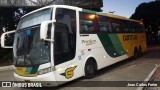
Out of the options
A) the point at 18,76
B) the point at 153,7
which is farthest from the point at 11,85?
the point at 153,7

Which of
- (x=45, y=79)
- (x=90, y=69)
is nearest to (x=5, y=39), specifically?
(x=90, y=69)

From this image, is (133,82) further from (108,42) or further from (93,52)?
(108,42)

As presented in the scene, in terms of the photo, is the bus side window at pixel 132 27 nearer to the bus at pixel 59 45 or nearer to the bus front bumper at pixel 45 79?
the bus at pixel 59 45

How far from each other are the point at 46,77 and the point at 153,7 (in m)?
48.7

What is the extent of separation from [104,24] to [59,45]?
14.2 ft

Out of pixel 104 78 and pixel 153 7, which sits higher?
pixel 153 7

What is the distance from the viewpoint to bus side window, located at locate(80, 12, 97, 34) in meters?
10.6

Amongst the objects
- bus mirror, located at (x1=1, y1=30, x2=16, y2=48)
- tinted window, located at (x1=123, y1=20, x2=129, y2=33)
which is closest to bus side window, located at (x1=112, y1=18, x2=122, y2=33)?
tinted window, located at (x1=123, y1=20, x2=129, y2=33)

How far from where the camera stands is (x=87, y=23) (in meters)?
11.0

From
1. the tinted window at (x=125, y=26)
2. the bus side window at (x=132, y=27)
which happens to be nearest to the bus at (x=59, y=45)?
the tinted window at (x=125, y=26)

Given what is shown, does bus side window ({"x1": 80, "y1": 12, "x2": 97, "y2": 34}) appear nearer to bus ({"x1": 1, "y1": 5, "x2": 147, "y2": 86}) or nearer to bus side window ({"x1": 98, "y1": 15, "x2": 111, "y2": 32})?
bus ({"x1": 1, "y1": 5, "x2": 147, "y2": 86})

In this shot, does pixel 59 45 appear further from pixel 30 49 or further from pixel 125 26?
pixel 125 26

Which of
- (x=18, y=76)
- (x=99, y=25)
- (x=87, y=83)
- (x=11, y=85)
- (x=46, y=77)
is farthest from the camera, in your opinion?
(x=99, y=25)

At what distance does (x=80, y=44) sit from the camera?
10.2 meters
